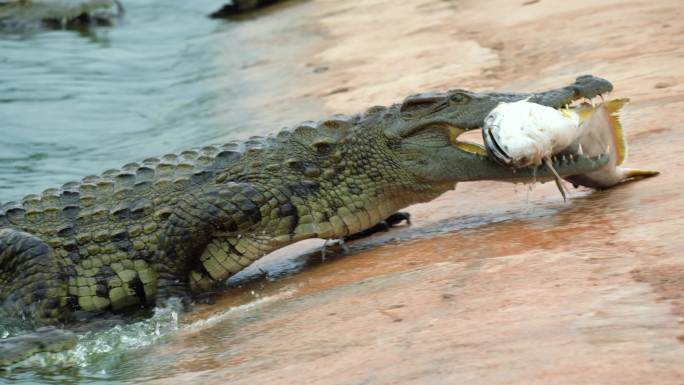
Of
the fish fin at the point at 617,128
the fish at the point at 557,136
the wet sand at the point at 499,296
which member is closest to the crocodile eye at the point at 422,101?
the fish at the point at 557,136

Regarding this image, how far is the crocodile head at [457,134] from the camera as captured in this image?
4719mm

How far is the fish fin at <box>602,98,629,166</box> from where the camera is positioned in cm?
485

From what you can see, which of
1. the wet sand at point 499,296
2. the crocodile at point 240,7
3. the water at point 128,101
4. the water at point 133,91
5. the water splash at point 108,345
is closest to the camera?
the wet sand at point 499,296

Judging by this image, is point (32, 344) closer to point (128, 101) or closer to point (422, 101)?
point (422, 101)

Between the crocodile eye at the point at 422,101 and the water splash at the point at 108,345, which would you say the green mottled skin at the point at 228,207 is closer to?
the crocodile eye at the point at 422,101

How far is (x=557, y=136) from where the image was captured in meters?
4.56

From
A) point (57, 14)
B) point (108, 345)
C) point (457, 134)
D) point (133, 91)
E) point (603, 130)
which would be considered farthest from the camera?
point (57, 14)

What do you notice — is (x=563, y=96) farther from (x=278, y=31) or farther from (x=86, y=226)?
(x=278, y=31)

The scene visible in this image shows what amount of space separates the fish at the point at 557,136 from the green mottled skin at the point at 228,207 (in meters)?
0.24

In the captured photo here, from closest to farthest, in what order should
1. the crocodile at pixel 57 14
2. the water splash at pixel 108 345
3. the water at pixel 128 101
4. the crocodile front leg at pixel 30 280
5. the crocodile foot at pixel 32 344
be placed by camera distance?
the water splash at pixel 108 345, the crocodile foot at pixel 32 344, the water at pixel 128 101, the crocodile front leg at pixel 30 280, the crocodile at pixel 57 14

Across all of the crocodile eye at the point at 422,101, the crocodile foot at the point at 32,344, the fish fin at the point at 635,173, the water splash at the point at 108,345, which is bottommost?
the water splash at the point at 108,345

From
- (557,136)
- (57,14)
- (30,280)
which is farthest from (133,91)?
(557,136)

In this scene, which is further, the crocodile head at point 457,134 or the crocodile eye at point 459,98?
the crocodile eye at point 459,98

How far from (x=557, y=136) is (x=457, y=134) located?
597mm
